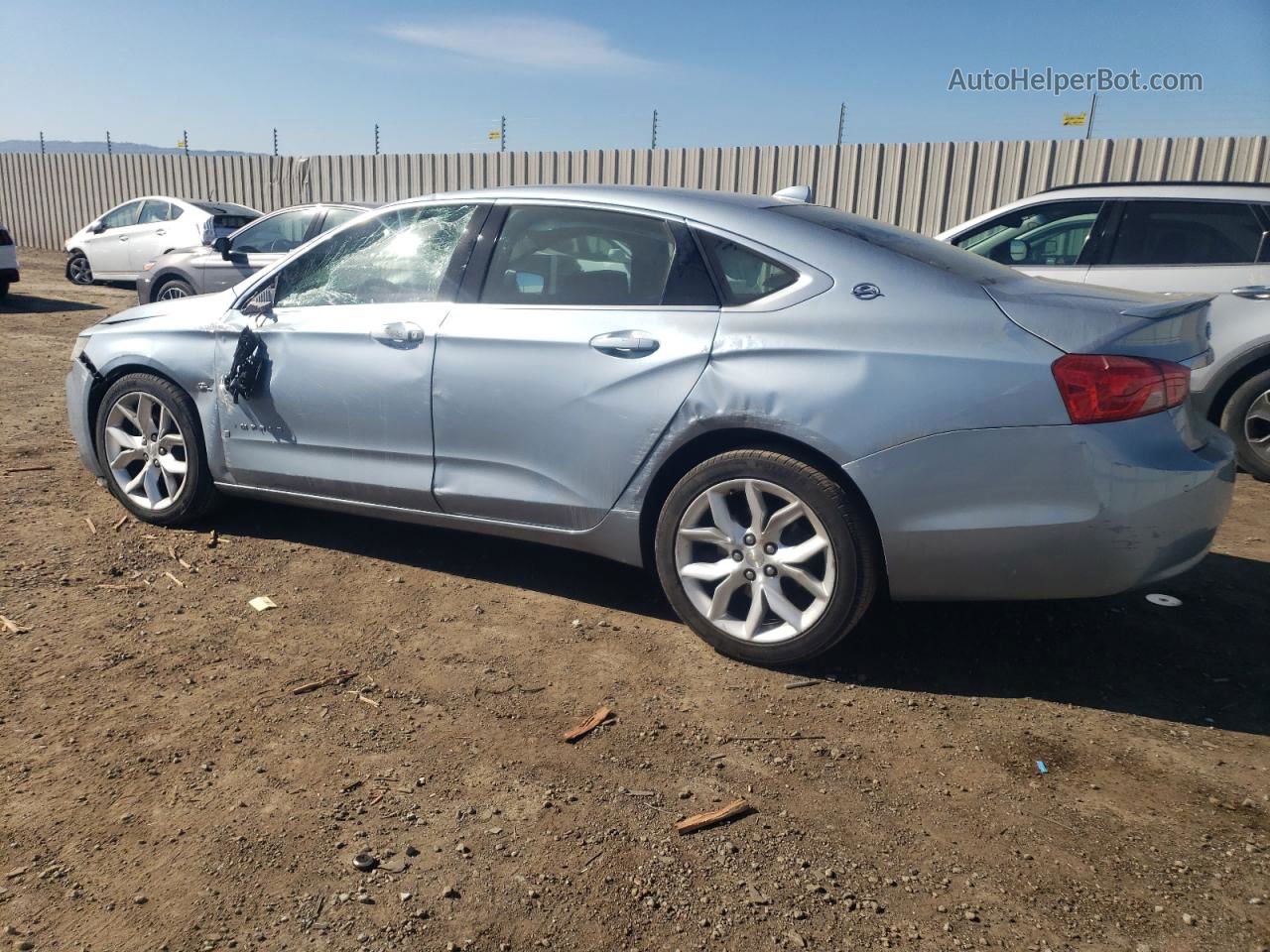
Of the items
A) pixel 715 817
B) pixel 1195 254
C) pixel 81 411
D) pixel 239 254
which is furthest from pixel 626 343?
pixel 239 254

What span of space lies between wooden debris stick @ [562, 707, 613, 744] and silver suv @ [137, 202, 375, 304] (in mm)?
8373

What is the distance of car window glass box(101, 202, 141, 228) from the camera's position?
650 inches

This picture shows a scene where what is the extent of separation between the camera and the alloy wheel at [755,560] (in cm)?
336

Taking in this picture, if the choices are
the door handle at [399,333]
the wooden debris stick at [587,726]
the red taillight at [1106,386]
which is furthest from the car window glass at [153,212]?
the red taillight at [1106,386]

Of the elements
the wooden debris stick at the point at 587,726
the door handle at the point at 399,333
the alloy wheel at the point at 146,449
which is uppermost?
the door handle at the point at 399,333

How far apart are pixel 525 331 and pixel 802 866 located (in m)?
2.20

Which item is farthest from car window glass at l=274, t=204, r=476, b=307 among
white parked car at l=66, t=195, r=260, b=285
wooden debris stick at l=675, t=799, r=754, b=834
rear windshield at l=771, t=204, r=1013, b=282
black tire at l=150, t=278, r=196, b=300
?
white parked car at l=66, t=195, r=260, b=285

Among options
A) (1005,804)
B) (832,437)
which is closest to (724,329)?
(832,437)

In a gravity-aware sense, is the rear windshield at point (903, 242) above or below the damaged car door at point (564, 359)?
above

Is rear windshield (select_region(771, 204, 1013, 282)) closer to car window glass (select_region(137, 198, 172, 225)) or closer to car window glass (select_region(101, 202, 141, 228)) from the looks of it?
car window glass (select_region(137, 198, 172, 225))

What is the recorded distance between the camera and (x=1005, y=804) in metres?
2.73

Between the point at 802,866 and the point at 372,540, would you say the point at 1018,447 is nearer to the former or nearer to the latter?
the point at 802,866

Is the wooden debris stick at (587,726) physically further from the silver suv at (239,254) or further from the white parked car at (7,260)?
the white parked car at (7,260)

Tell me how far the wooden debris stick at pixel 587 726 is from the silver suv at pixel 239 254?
8373 millimetres
